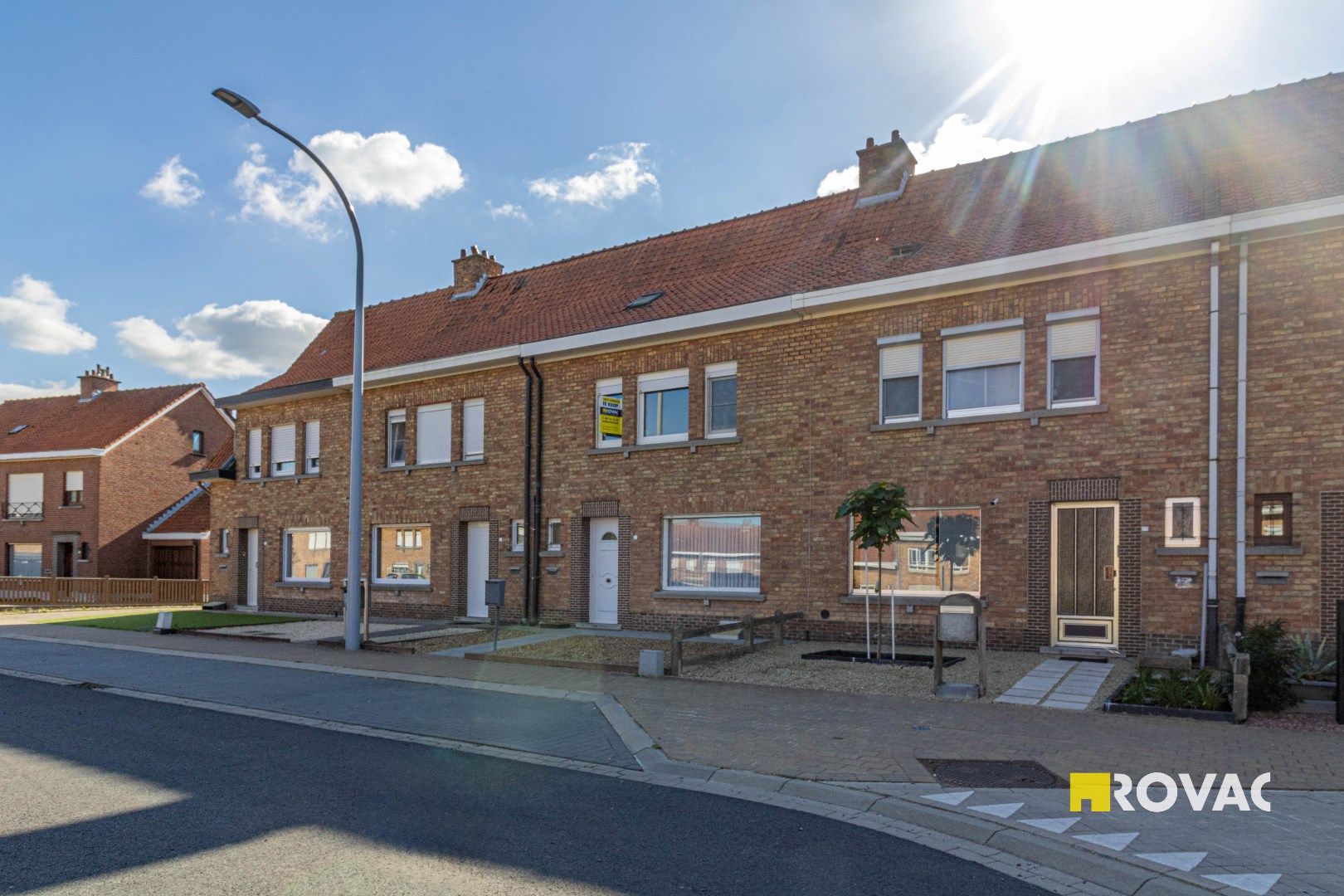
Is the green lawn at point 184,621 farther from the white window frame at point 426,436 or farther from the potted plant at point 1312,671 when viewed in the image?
the potted plant at point 1312,671

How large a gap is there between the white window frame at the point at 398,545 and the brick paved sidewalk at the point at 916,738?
10.8 meters

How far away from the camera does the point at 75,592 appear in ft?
97.7

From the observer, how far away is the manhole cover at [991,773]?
677 centimetres

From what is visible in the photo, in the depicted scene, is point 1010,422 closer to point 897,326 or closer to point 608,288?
point 897,326

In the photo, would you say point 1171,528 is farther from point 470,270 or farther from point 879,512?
point 470,270

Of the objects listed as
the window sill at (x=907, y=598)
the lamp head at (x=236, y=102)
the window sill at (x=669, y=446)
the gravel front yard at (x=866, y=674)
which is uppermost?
the lamp head at (x=236, y=102)

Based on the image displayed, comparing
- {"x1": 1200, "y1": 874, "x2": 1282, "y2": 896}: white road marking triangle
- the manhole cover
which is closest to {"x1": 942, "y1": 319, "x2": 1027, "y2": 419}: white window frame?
the manhole cover

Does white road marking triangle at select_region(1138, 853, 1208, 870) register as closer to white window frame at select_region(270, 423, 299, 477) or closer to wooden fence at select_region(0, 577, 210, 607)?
white window frame at select_region(270, 423, 299, 477)

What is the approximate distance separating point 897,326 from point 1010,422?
240 cm

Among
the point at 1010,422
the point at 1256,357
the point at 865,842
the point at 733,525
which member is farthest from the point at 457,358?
the point at 865,842

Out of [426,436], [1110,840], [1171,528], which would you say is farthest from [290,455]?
[1110,840]

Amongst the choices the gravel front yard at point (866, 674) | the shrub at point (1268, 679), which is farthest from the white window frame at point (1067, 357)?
the shrub at point (1268, 679)

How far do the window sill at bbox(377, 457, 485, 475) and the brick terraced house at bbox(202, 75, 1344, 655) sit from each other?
0.10 m

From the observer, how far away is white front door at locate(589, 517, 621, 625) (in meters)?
18.7
